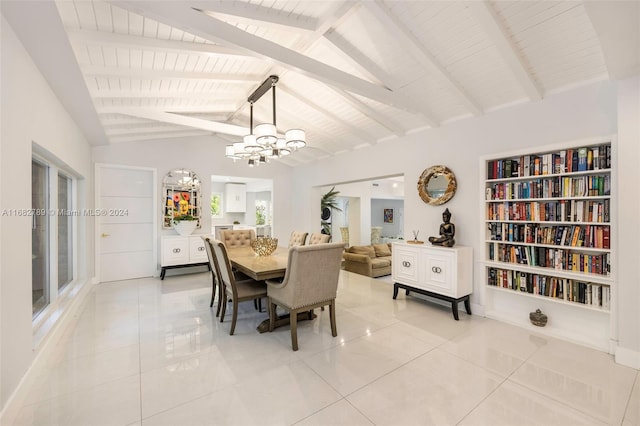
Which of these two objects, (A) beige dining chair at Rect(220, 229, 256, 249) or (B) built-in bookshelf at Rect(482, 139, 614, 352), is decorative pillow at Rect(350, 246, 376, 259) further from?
(B) built-in bookshelf at Rect(482, 139, 614, 352)

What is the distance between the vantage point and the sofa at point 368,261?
6.26m

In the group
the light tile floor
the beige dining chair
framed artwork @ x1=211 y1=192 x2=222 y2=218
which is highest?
framed artwork @ x1=211 y1=192 x2=222 y2=218

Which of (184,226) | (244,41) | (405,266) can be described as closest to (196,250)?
(184,226)

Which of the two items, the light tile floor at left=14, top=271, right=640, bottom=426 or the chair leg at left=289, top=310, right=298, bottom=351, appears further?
the chair leg at left=289, top=310, right=298, bottom=351

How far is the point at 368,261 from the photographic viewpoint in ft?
20.4

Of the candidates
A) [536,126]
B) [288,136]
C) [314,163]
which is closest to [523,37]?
[536,126]

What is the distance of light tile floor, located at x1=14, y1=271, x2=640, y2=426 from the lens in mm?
1834

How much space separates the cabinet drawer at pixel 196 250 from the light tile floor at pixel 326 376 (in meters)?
2.29

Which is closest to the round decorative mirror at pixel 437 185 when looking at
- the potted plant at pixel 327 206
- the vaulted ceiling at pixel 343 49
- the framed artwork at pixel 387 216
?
the vaulted ceiling at pixel 343 49

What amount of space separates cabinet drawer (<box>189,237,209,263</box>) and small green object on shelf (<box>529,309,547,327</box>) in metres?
5.43

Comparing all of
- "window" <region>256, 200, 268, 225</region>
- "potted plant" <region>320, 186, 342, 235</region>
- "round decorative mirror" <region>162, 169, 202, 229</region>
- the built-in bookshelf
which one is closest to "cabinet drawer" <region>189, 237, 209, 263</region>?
"round decorative mirror" <region>162, 169, 202, 229</region>

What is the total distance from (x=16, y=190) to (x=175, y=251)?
386cm

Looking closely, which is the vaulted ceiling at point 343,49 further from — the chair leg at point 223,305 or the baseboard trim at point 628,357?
the chair leg at point 223,305

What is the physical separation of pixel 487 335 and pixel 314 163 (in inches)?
192
